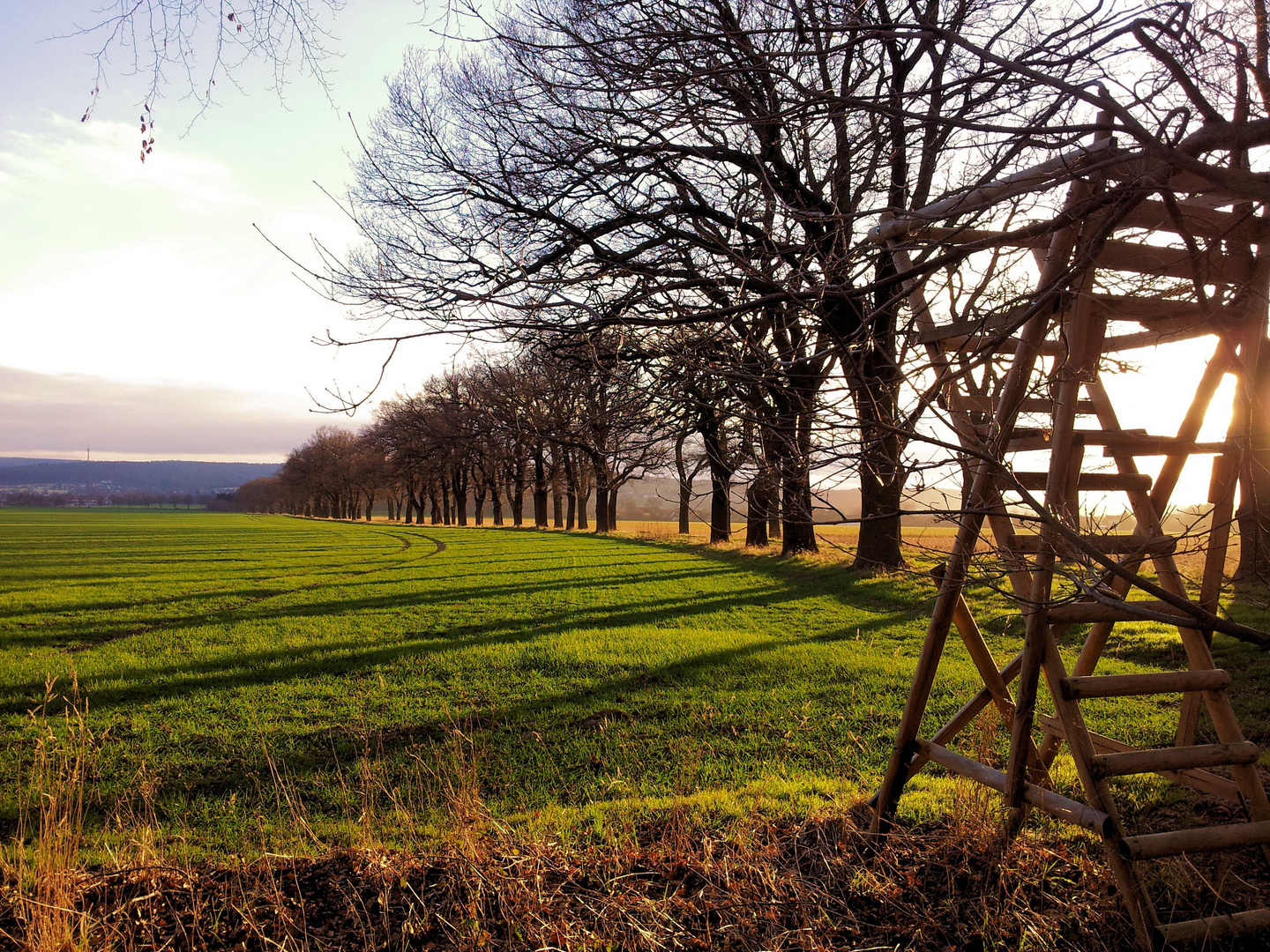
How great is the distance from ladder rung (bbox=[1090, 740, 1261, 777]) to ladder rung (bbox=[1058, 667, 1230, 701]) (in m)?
0.23

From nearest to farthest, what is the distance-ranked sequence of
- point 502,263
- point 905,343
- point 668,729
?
point 905,343 < point 502,263 < point 668,729

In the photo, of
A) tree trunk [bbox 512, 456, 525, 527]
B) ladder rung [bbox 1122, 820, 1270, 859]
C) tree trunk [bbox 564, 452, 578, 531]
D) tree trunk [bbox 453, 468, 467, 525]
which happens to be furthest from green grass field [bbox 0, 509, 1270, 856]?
tree trunk [bbox 453, 468, 467, 525]

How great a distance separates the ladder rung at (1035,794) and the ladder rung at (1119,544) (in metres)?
1.01

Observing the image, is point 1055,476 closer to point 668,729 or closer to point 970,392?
point 970,392

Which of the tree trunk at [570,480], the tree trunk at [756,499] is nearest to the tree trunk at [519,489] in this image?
the tree trunk at [570,480]

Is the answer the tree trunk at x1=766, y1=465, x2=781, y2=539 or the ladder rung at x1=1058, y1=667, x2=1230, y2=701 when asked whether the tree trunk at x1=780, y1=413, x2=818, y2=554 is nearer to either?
the tree trunk at x1=766, y1=465, x2=781, y2=539

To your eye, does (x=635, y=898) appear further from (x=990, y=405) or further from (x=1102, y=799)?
(x=990, y=405)

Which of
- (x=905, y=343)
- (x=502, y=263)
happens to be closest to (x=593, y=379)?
(x=502, y=263)

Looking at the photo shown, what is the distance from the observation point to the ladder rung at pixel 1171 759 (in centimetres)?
291

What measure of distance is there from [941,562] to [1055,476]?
589mm

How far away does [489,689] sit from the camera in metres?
8.34

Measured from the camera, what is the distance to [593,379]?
6219 millimetres

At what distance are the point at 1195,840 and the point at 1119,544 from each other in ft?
3.81

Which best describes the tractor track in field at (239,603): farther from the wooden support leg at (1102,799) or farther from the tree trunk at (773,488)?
the wooden support leg at (1102,799)
